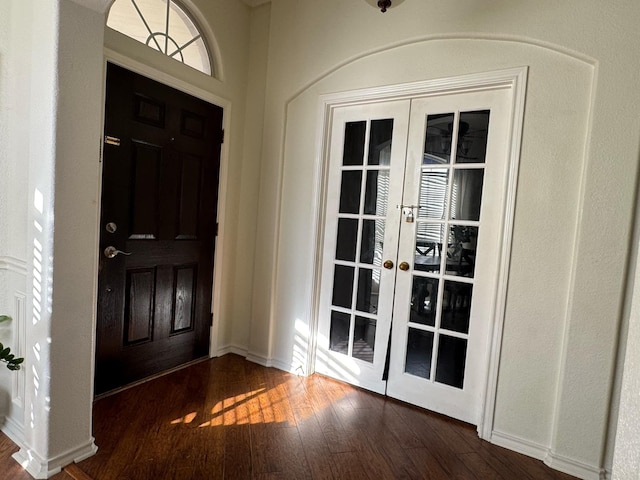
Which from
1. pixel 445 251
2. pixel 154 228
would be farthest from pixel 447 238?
pixel 154 228

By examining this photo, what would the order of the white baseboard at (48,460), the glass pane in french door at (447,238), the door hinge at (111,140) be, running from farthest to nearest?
the glass pane in french door at (447,238) < the door hinge at (111,140) < the white baseboard at (48,460)

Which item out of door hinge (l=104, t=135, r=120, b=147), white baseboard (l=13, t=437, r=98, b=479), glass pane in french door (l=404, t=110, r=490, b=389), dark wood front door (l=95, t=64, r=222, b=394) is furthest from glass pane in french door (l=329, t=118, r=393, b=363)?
white baseboard (l=13, t=437, r=98, b=479)

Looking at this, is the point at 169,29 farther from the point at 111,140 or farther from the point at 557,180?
the point at 557,180

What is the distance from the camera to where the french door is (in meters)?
2.25

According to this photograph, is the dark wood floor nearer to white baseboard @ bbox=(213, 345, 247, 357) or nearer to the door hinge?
white baseboard @ bbox=(213, 345, 247, 357)

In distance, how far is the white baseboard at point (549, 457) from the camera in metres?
1.85

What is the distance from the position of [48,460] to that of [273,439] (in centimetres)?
103

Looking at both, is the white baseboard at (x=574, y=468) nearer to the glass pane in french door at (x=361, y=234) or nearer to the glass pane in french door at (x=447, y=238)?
the glass pane in french door at (x=447, y=238)

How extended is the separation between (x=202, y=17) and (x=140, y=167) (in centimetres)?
125

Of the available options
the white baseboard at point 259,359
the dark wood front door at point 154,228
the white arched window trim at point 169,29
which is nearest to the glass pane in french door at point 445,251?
the white baseboard at point 259,359

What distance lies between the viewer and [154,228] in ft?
8.25

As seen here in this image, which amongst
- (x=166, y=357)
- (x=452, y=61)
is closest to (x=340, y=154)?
(x=452, y=61)

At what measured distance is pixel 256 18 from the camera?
3.04 meters

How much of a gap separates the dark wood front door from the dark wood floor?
0.30m
